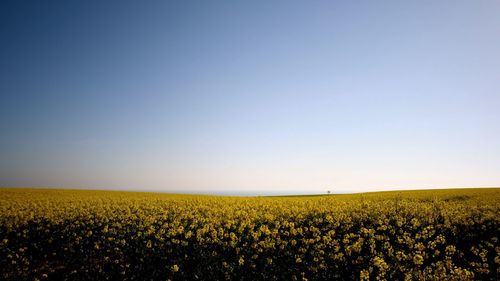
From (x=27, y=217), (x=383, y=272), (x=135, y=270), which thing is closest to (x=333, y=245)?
(x=383, y=272)

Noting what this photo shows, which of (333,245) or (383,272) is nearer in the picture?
(383,272)

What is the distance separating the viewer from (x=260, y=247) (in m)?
11.9

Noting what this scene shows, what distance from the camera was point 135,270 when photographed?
11750mm

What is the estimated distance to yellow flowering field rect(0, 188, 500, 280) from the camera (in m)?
10.4

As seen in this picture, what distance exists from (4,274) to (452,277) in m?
16.9

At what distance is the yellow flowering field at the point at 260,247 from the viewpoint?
1038cm

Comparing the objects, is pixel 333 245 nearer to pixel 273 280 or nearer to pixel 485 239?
pixel 273 280

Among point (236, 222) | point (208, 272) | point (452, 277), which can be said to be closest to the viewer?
point (452, 277)

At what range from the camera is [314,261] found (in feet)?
34.7

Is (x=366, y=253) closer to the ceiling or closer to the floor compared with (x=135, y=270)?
closer to the ceiling

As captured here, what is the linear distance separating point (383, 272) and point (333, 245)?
2.38m

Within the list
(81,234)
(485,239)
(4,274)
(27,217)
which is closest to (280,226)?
(485,239)

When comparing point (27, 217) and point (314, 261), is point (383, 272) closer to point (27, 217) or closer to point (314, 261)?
point (314, 261)

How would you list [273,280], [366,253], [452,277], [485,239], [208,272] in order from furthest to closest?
[485,239] → [366,253] → [208,272] → [273,280] → [452,277]
